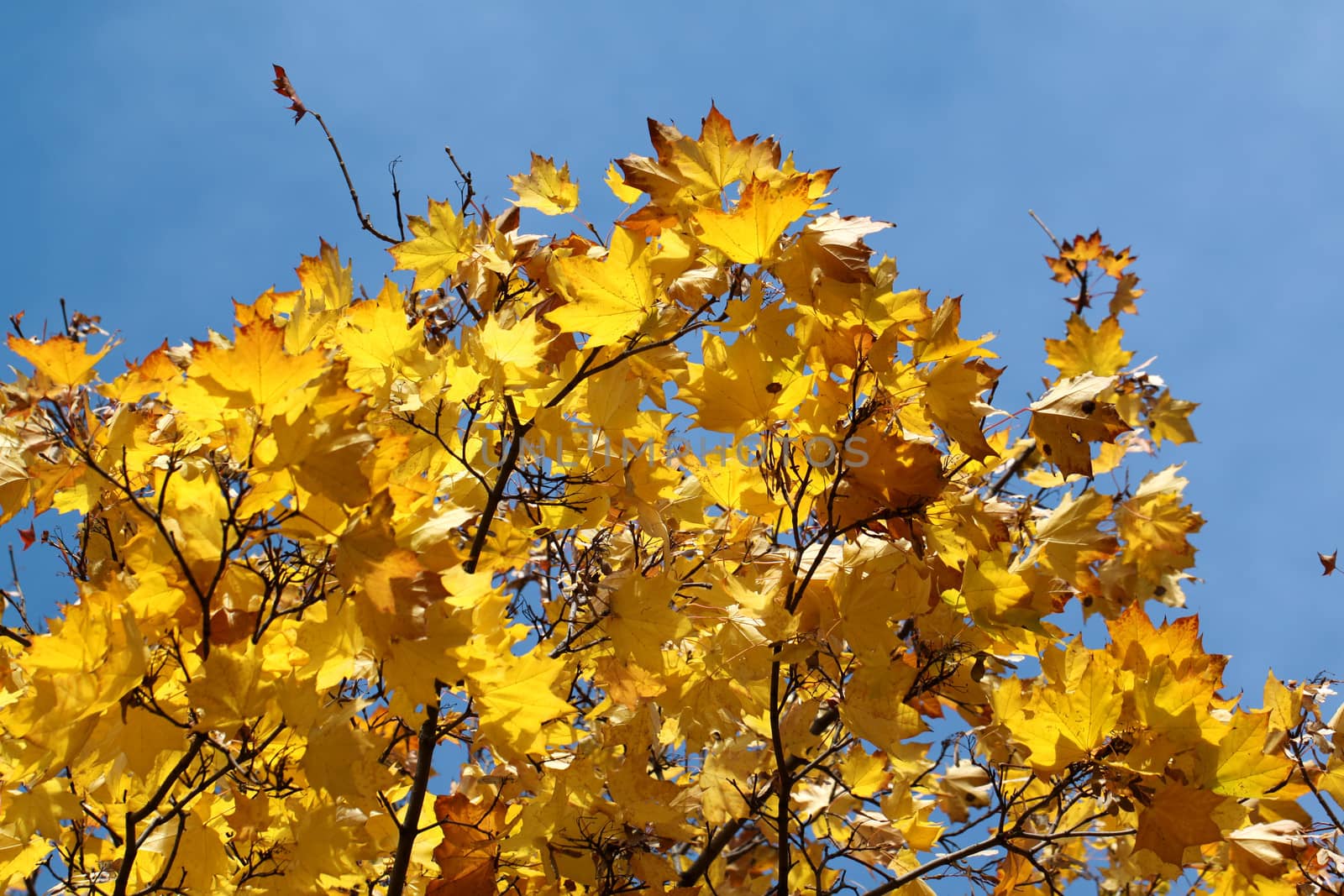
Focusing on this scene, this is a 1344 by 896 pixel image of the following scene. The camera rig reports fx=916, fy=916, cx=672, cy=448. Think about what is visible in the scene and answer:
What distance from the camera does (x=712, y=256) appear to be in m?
1.71

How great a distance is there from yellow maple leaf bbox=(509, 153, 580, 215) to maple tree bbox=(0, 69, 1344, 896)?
7 centimetres

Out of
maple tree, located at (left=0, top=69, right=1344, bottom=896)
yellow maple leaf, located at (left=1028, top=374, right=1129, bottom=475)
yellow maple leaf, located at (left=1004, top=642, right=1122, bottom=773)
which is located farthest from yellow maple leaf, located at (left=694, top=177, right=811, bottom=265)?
yellow maple leaf, located at (left=1004, top=642, right=1122, bottom=773)

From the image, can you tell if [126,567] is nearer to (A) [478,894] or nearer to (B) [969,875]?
(A) [478,894]

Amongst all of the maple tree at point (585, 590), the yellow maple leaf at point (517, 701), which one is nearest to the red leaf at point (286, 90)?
the maple tree at point (585, 590)

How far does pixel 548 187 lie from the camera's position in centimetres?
227

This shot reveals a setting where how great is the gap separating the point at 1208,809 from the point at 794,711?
0.74 metres

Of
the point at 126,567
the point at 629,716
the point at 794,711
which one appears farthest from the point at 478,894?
the point at 126,567

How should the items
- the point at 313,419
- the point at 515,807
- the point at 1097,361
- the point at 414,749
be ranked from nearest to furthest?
1. the point at 313,419
2. the point at 515,807
3. the point at 414,749
4. the point at 1097,361

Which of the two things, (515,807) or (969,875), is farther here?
(515,807)

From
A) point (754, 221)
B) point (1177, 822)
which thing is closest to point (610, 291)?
point (754, 221)

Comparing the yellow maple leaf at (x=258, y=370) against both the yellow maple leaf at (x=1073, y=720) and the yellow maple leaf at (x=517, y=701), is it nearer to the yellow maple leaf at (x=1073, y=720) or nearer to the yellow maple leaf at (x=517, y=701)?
the yellow maple leaf at (x=517, y=701)

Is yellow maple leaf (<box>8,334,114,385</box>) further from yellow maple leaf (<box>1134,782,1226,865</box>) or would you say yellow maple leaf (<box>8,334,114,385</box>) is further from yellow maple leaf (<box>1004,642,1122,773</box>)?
yellow maple leaf (<box>1134,782,1226,865</box>)

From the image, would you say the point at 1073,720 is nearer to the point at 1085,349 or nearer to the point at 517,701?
the point at 517,701

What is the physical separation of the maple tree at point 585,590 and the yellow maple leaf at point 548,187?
7 centimetres
